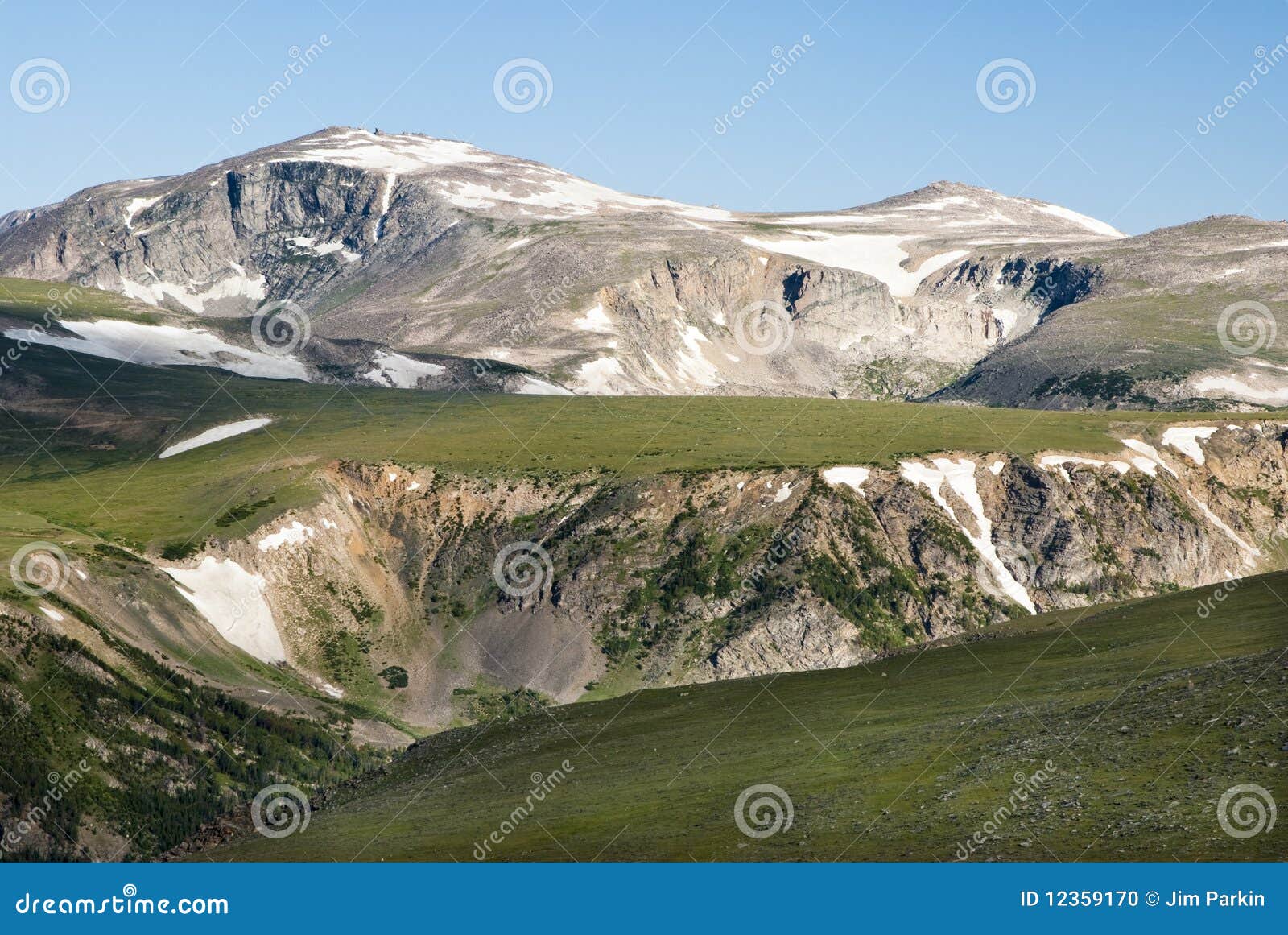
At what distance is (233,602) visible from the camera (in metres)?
155

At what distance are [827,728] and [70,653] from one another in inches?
2350

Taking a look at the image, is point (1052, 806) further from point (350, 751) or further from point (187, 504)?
point (187, 504)

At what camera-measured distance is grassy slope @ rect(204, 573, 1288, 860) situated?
277ft

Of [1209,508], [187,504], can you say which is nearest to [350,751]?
[187,504]

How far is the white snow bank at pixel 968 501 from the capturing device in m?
175

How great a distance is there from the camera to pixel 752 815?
95.8 metres
